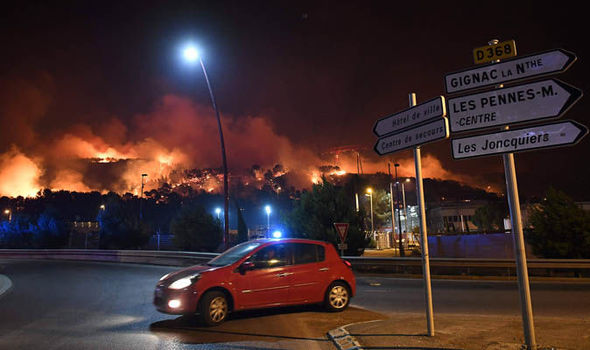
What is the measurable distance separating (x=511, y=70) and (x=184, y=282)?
249 inches

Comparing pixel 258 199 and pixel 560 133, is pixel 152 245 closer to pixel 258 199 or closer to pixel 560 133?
pixel 560 133

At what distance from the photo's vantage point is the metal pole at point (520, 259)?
4625 mm

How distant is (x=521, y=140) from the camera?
4.75 m

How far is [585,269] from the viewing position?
1612cm

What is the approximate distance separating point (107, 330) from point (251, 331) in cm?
257

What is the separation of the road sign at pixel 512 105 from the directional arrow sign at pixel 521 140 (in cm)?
14

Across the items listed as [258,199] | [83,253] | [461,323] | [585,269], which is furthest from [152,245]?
[258,199]

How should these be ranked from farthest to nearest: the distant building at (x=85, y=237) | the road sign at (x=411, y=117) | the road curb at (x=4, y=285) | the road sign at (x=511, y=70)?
the distant building at (x=85, y=237) < the road curb at (x=4, y=285) < the road sign at (x=411, y=117) < the road sign at (x=511, y=70)

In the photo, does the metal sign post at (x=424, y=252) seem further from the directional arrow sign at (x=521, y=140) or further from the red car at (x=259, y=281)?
the red car at (x=259, y=281)

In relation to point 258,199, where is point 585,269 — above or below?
below

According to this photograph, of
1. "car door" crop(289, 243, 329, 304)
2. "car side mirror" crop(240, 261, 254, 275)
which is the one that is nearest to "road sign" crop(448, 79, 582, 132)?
"car door" crop(289, 243, 329, 304)

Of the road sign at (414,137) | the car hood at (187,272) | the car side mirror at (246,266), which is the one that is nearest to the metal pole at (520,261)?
the road sign at (414,137)

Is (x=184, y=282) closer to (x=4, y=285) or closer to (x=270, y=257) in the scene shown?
(x=270, y=257)

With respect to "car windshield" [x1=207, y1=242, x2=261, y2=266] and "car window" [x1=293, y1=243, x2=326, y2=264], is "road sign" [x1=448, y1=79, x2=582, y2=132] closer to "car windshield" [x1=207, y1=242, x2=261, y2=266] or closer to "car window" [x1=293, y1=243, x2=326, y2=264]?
"car window" [x1=293, y1=243, x2=326, y2=264]
